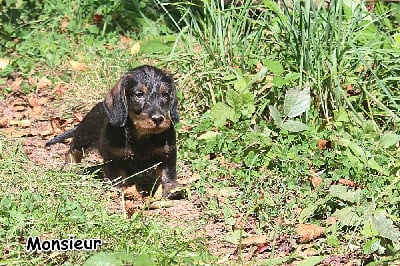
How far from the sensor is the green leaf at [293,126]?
19.4 ft

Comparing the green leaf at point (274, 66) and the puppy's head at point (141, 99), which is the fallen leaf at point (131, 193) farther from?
the green leaf at point (274, 66)

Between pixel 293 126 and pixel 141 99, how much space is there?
4.04 ft

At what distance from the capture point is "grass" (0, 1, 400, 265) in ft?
14.7

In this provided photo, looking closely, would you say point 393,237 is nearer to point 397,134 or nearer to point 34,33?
point 397,134

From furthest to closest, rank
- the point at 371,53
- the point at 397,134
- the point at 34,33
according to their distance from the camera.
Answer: the point at 34,33 < the point at 371,53 < the point at 397,134

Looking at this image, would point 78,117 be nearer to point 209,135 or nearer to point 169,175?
point 209,135

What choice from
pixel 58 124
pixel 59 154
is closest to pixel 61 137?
pixel 59 154

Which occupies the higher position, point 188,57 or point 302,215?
point 188,57

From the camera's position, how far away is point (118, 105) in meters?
5.53

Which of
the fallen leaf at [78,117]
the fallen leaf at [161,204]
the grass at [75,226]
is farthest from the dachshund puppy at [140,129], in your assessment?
the fallen leaf at [78,117]

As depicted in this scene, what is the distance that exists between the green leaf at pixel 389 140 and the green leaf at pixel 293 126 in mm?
598

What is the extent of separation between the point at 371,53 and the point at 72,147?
259 cm

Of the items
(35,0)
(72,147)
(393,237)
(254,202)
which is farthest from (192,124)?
(35,0)

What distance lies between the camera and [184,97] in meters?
6.96
